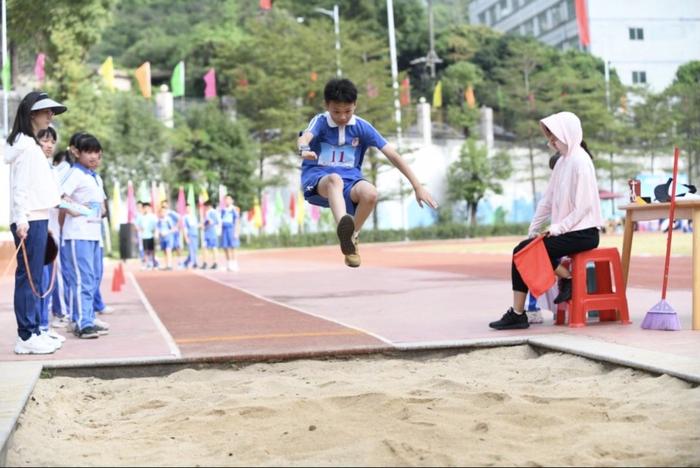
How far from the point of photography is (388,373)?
6195 mm

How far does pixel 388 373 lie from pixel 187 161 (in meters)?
38.6

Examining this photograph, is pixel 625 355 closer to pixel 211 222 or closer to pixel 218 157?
pixel 211 222

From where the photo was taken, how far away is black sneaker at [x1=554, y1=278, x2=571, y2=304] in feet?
26.5

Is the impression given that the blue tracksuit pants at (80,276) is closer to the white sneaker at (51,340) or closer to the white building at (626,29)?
the white sneaker at (51,340)

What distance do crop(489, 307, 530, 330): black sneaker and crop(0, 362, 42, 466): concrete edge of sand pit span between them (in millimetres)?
→ 3541

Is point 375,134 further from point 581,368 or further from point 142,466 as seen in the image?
point 142,466

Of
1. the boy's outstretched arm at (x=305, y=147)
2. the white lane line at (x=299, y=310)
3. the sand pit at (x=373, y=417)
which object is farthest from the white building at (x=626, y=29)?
the sand pit at (x=373, y=417)

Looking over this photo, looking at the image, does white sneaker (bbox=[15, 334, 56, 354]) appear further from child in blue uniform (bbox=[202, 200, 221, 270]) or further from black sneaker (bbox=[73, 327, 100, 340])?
child in blue uniform (bbox=[202, 200, 221, 270])

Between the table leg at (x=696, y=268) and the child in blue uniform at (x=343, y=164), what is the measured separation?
2.20m

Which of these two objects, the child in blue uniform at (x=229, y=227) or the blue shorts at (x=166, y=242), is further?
the blue shorts at (x=166, y=242)

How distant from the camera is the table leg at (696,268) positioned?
7434 mm

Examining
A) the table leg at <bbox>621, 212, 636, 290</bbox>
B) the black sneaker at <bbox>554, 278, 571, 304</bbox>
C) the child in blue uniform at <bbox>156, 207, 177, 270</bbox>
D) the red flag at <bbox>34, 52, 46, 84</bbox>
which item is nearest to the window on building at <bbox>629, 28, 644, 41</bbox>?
the red flag at <bbox>34, 52, 46, 84</bbox>

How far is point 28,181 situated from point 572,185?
4.12 meters

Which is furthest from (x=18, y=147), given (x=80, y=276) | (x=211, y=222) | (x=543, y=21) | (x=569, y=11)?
(x=543, y=21)
